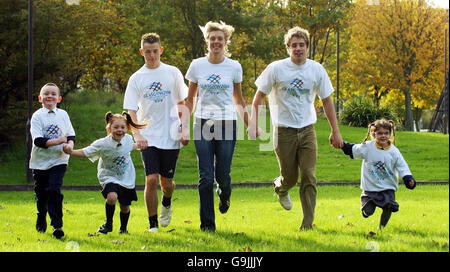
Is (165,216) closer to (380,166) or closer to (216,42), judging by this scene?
(216,42)

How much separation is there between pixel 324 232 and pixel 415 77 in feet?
108

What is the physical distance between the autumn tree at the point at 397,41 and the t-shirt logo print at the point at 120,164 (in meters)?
32.5

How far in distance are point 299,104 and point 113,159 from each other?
7.40ft

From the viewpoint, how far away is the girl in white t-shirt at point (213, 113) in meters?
7.18

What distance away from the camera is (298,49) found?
7.25 m

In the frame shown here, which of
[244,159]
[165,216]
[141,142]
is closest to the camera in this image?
[141,142]

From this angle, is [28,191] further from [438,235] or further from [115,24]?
[115,24]

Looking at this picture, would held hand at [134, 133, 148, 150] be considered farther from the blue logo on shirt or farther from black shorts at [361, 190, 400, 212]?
black shorts at [361, 190, 400, 212]

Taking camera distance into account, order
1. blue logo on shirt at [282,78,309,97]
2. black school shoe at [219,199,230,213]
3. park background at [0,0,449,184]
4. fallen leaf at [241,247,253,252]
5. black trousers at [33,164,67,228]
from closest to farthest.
A: fallen leaf at [241,247,253,252] → blue logo on shirt at [282,78,309,97] → black trousers at [33,164,67,228] → black school shoe at [219,199,230,213] → park background at [0,0,449,184]

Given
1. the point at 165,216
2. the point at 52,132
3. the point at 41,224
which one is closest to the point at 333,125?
the point at 165,216

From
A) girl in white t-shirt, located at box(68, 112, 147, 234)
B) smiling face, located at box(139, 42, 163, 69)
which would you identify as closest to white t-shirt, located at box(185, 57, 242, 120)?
smiling face, located at box(139, 42, 163, 69)

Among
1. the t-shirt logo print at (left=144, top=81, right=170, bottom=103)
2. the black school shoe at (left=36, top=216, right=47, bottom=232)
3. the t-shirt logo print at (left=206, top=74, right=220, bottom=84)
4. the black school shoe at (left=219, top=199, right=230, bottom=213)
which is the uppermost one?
the t-shirt logo print at (left=206, top=74, right=220, bottom=84)

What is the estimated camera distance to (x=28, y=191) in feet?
54.1

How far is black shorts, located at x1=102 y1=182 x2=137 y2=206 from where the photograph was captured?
24.4ft
